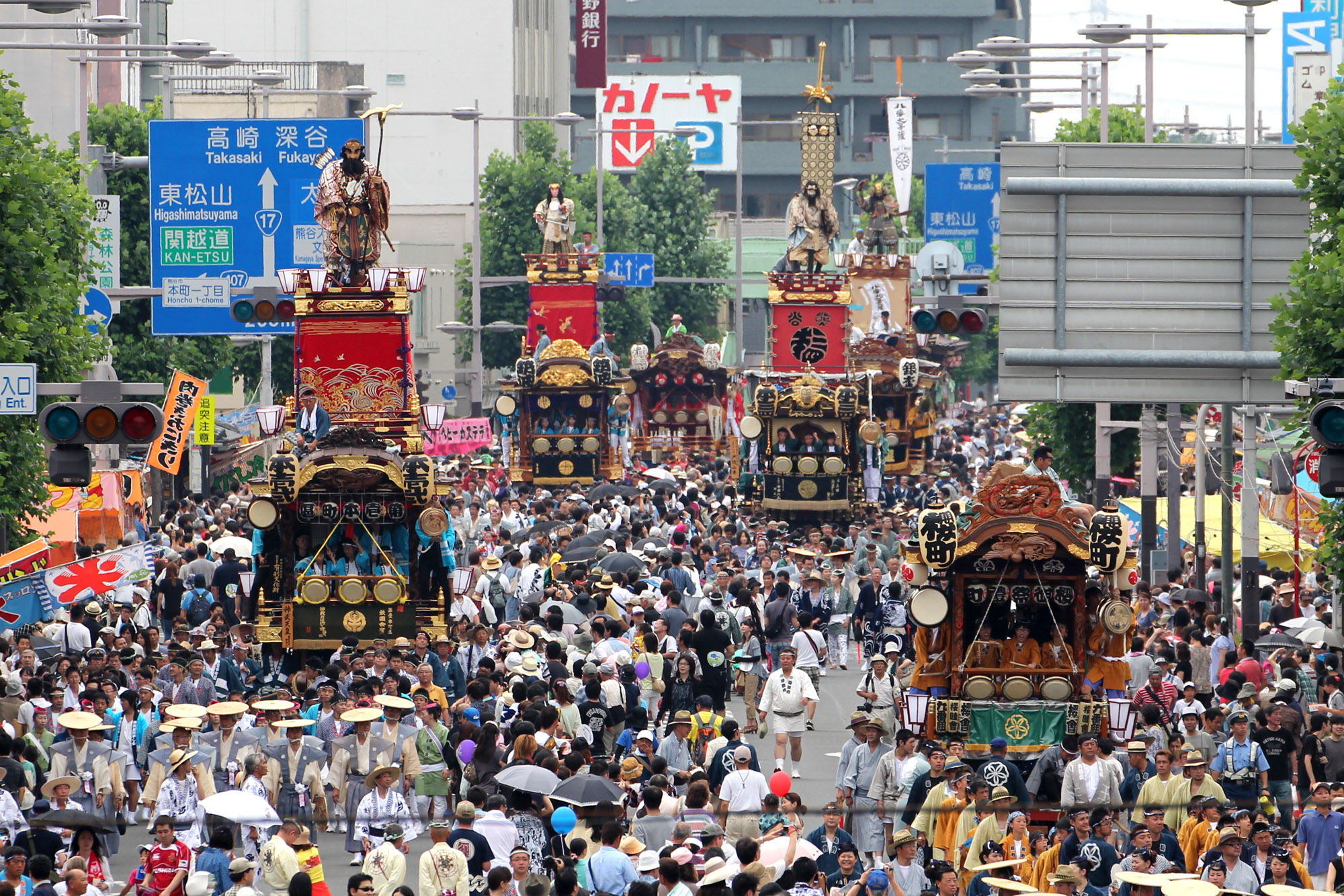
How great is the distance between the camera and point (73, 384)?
1585cm

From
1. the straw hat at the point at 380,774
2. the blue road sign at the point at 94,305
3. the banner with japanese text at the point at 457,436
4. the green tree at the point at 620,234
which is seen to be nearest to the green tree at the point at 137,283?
the banner with japanese text at the point at 457,436

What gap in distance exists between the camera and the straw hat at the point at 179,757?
1564cm

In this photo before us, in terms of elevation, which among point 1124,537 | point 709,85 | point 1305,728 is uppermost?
point 709,85

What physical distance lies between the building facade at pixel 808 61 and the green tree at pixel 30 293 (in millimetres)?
82799

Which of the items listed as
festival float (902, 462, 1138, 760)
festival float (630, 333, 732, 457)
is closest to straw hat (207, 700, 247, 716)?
festival float (902, 462, 1138, 760)

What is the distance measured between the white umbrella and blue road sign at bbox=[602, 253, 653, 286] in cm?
3773

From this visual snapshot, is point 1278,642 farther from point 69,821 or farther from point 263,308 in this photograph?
point 69,821

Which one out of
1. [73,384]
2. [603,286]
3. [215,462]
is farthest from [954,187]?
[73,384]

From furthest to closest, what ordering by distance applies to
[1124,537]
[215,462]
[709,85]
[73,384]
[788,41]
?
[788,41] → [709,85] → [215,462] → [1124,537] → [73,384]

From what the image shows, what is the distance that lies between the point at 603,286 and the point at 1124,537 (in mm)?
32998

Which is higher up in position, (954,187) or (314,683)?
(954,187)

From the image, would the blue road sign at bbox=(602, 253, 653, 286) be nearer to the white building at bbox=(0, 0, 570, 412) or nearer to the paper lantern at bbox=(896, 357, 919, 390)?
the paper lantern at bbox=(896, 357, 919, 390)

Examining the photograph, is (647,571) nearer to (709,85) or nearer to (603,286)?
(603,286)

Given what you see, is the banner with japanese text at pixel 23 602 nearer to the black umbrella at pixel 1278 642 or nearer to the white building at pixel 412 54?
the black umbrella at pixel 1278 642
